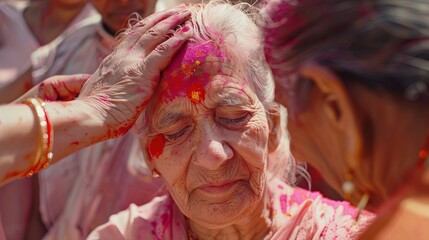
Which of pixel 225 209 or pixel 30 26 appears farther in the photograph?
pixel 30 26

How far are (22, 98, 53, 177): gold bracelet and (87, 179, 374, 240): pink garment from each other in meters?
0.74

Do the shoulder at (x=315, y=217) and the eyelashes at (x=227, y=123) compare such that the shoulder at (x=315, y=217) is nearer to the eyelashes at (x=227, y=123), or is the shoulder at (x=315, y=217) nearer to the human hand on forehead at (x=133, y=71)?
the eyelashes at (x=227, y=123)

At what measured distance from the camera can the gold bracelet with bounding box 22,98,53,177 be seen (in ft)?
9.69

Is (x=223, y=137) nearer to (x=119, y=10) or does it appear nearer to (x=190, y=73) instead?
(x=190, y=73)

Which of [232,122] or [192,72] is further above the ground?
[192,72]

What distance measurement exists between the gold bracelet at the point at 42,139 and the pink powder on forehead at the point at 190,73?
526 mm

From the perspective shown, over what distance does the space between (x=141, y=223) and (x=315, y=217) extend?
63 cm

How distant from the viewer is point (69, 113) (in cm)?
308

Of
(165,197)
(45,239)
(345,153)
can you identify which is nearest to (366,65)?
(345,153)

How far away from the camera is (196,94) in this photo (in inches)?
133

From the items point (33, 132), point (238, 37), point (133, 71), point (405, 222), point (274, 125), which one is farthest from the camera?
point (274, 125)

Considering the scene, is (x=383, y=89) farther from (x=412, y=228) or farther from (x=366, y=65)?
(x=412, y=228)

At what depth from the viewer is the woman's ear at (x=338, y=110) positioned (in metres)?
2.22

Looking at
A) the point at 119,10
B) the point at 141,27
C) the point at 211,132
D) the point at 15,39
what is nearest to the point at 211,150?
the point at 211,132
